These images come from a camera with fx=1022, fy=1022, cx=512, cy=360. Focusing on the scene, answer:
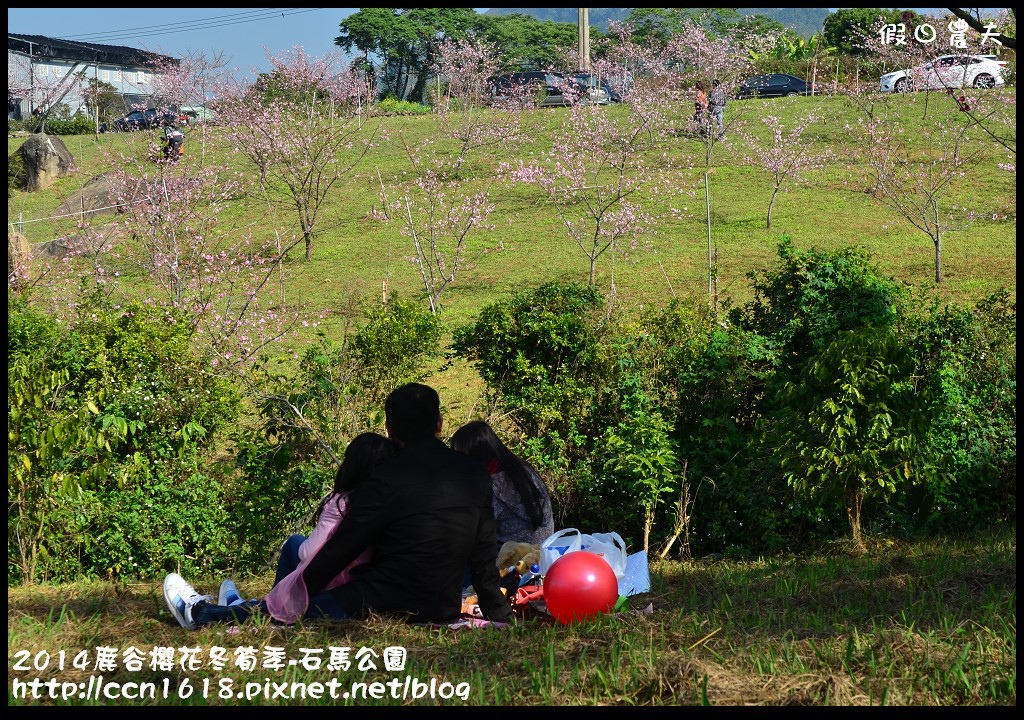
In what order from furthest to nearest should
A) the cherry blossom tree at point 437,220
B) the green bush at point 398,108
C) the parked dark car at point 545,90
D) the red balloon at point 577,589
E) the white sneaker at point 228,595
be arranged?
1. the green bush at point 398,108
2. the parked dark car at point 545,90
3. the cherry blossom tree at point 437,220
4. the white sneaker at point 228,595
5. the red balloon at point 577,589

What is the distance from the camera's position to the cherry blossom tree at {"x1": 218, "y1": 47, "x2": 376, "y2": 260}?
19.0m

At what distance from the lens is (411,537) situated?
3881 millimetres

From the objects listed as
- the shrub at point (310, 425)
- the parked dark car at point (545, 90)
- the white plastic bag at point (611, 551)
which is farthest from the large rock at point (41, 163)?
the white plastic bag at point (611, 551)

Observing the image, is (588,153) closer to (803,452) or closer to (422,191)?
(422,191)

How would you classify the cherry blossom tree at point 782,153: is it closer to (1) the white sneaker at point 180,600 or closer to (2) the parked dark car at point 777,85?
(2) the parked dark car at point 777,85

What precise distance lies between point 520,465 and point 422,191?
16935mm

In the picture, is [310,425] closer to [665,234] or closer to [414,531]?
[414,531]

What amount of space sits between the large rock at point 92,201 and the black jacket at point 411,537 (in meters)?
18.1

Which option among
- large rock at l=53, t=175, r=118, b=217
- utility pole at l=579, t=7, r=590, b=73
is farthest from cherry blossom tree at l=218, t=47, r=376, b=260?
utility pole at l=579, t=7, r=590, b=73

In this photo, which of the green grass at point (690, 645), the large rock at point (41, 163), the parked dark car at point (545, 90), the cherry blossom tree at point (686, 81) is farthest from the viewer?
the parked dark car at point (545, 90)

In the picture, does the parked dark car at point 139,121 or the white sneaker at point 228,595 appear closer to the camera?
the white sneaker at point 228,595

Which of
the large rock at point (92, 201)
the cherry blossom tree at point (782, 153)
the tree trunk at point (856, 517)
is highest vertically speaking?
the cherry blossom tree at point (782, 153)

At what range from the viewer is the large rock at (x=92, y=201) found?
20.7 m
